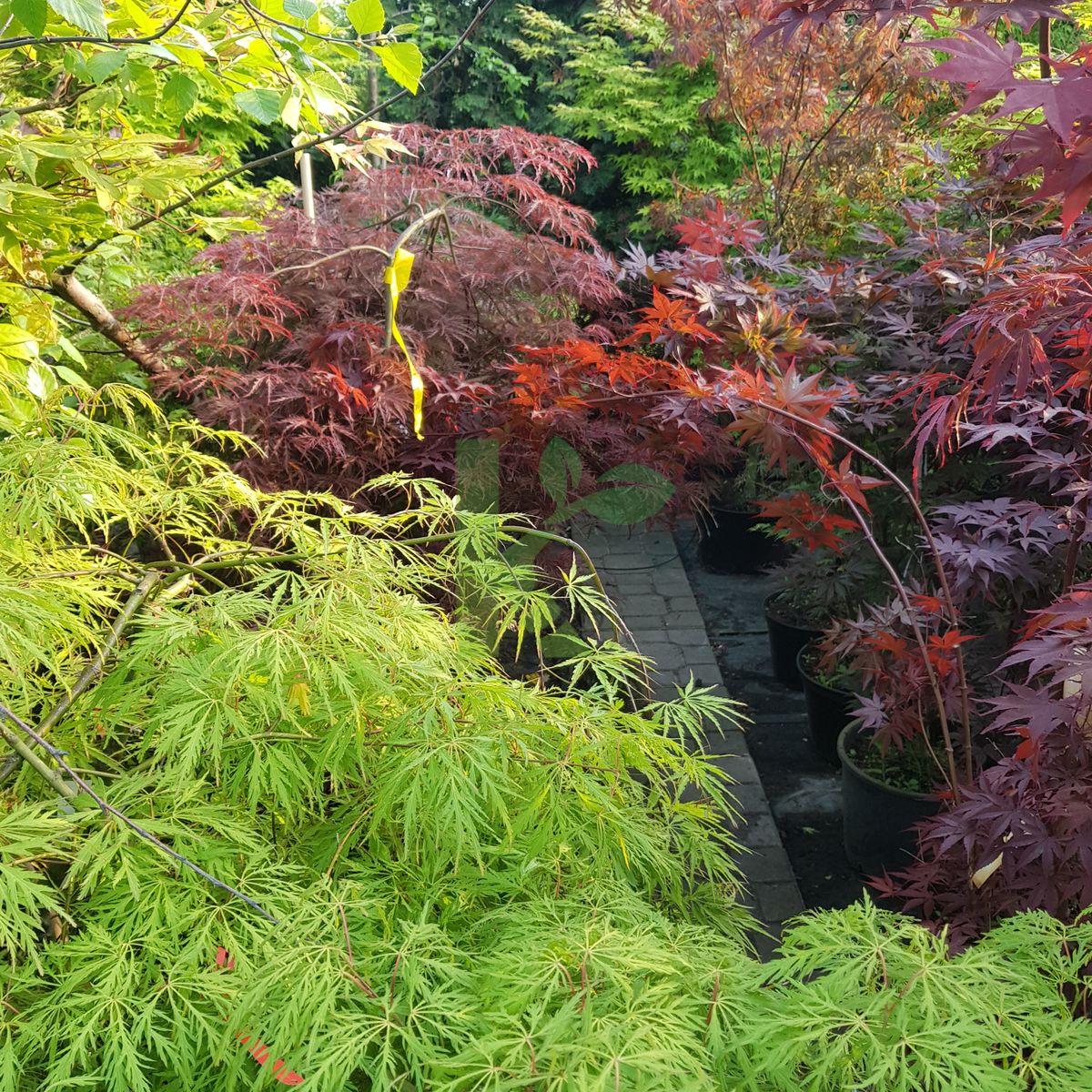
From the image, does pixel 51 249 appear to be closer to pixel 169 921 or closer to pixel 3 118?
pixel 3 118

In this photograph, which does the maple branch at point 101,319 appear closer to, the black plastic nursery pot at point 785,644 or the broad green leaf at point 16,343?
→ the broad green leaf at point 16,343

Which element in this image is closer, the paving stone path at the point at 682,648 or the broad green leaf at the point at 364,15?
the broad green leaf at the point at 364,15

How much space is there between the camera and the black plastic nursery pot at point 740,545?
16.0 feet

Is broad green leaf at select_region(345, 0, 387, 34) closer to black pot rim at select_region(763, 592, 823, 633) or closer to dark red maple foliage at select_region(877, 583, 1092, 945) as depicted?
dark red maple foliage at select_region(877, 583, 1092, 945)

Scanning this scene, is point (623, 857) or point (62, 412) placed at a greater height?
point (62, 412)

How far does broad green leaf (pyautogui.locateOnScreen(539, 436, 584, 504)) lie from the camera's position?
273cm

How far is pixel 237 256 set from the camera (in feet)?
9.48

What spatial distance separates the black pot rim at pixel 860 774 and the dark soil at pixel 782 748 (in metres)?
0.30

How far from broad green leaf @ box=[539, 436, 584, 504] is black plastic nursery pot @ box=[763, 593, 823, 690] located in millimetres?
1365

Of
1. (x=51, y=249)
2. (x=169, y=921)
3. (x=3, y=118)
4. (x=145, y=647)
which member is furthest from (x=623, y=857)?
(x=51, y=249)

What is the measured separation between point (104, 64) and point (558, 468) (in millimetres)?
1669

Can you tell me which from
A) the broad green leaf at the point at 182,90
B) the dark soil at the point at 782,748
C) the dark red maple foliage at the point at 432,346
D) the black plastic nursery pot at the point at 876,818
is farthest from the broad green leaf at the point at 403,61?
the dark soil at the point at 782,748

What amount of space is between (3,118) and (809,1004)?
5.92 feet

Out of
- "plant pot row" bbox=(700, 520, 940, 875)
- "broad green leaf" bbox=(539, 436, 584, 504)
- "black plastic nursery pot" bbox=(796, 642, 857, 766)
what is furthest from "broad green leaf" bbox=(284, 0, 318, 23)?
"black plastic nursery pot" bbox=(796, 642, 857, 766)
